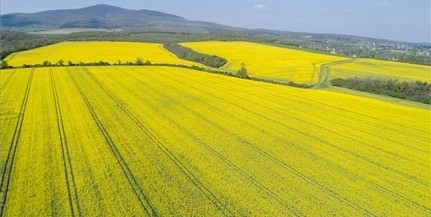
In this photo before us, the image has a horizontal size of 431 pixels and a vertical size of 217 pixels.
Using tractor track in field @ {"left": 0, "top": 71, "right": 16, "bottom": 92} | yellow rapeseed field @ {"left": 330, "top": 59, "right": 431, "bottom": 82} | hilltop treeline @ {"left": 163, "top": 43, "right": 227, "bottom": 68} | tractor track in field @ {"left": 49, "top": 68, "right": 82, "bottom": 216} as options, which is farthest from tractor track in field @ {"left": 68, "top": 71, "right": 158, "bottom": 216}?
hilltop treeline @ {"left": 163, "top": 43, "right": 227, "bottom": 68}

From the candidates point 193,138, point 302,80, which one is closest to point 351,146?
point 193,138

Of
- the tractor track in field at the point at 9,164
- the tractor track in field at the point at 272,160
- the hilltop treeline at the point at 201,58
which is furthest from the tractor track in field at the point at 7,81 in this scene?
the hilltop treeline at the point at 201,58

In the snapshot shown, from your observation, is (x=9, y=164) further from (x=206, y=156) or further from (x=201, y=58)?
(x=201, y=58)

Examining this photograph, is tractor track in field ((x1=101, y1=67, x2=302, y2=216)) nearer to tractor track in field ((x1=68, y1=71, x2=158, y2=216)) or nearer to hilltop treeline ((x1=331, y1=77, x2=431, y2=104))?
tractor track in field ((x1=68, y1=71, x2=158, y2=216))

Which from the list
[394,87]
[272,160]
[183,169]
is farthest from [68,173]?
[394,87]

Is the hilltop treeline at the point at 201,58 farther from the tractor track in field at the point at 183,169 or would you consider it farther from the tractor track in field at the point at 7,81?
the tractor track in field at the point at 183,169
